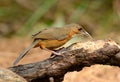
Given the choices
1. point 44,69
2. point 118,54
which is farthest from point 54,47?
point 118,54

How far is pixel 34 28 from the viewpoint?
8.88 meters

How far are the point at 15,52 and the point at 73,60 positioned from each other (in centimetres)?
377

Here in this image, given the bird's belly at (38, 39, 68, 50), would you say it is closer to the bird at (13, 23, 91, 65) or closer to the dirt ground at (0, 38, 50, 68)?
the bird at (13, 23, 91, 65)

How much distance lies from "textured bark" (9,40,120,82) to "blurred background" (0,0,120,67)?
13.5ft

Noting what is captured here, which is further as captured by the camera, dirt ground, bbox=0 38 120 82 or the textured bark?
dirt ground, bbox=0 38 120 82

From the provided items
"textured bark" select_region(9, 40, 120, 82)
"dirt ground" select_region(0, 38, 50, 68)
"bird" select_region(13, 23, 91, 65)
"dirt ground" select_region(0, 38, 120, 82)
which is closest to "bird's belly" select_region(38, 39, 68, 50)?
"bird" select_region(13, 23, 91, 65)

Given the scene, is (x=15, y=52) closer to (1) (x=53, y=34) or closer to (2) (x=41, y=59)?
(2) (x=41, y=59)

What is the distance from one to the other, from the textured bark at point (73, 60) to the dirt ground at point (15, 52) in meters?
2.44

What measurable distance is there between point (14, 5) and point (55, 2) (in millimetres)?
772

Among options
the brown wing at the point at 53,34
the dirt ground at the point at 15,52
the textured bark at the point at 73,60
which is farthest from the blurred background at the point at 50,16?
the textured bark at the point at 73,60

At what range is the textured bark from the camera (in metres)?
4.28

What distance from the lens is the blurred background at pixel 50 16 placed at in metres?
8.83

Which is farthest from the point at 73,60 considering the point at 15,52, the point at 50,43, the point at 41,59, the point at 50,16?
the point at 50,16

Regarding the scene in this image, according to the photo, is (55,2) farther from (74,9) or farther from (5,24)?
(5,24)
